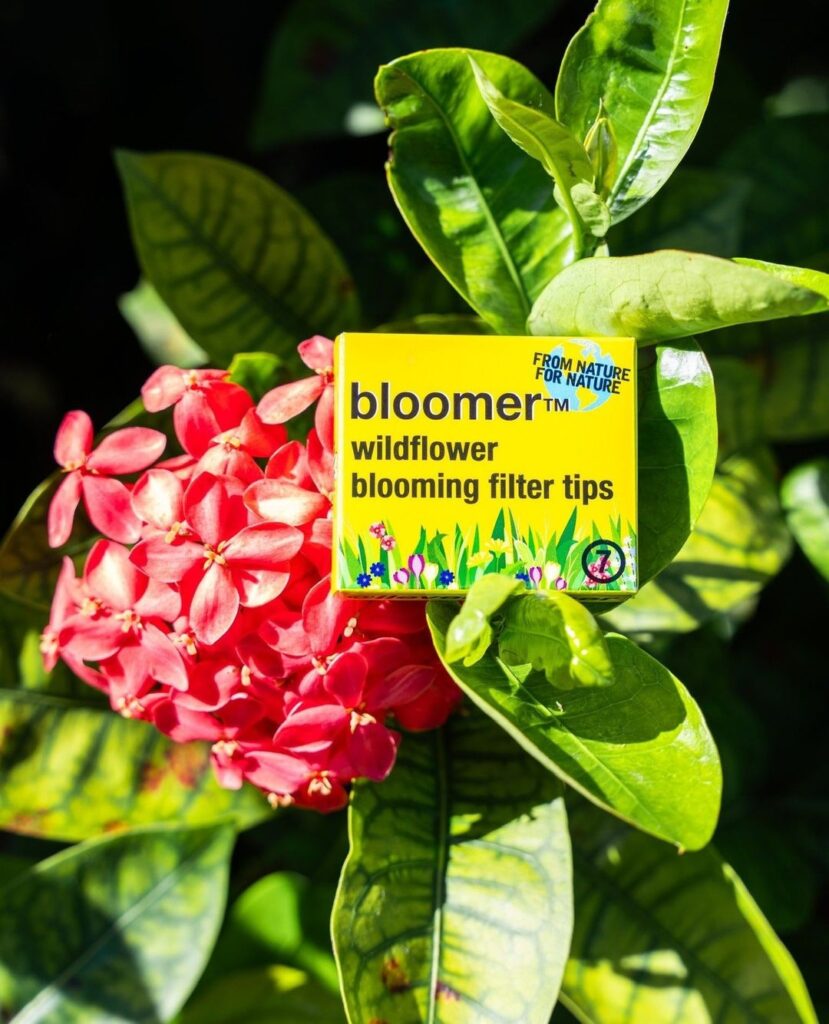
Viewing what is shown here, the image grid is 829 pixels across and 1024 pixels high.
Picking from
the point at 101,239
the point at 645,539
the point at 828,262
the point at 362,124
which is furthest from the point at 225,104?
the point at 645,539

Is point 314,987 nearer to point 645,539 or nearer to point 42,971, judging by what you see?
point 42,971

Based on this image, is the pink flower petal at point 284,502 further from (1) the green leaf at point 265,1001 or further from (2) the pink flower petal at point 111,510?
(1) the green leaf at point 265,1001

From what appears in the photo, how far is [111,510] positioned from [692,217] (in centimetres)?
64

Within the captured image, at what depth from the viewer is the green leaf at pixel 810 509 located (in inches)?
43.3

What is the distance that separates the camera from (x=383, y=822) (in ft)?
2.87

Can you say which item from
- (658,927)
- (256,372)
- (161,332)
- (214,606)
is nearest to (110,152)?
(161,332)

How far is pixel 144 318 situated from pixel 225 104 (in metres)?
0.43

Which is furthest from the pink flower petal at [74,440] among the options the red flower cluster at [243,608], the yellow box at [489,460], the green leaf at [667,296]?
the green leaf at [667,296]

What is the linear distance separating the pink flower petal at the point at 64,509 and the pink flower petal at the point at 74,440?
1 centimetres

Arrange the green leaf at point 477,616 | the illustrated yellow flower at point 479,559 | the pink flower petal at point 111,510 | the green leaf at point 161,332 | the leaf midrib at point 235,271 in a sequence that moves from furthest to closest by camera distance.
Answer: the green leaf at point 161,332
the leaf midrib at point 235,271
the pink flower petal at point 111,510
the illustrated yellow flower at point 479,559
the green leaf at point 477,616

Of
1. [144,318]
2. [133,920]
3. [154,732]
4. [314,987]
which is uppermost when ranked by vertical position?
[144,318]

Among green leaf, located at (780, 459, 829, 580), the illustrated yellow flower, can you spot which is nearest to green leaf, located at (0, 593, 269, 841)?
the illustrated yellow flower

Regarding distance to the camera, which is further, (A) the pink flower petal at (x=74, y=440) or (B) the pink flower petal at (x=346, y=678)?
(A) the pink flower petal at (x=74, y=440)

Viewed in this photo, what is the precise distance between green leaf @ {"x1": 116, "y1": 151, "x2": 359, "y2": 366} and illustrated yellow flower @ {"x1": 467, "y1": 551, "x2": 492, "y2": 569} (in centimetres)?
43
